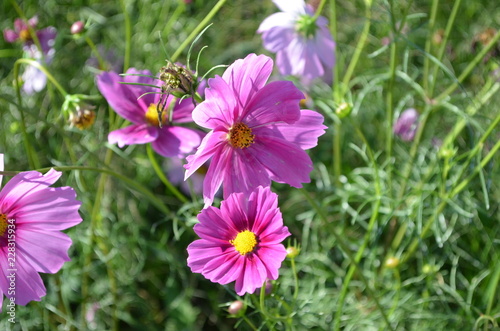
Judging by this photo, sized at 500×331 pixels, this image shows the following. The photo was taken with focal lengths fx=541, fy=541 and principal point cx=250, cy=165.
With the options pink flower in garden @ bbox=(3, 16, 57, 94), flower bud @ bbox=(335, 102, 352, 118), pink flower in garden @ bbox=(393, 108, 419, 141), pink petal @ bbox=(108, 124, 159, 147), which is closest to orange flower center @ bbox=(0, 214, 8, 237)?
pink petal @ bbox=(108, 124, 159, 147)

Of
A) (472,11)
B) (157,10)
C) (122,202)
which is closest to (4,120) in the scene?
(122,202)

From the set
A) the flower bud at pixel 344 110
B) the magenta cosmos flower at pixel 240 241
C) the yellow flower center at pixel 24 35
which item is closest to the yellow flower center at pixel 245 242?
the magenta cosmos flower at pixel 240 241

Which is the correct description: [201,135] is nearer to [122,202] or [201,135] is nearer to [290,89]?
[290,89]

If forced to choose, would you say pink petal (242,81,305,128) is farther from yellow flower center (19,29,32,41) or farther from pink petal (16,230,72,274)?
yellow flower center (19,29,32,41)

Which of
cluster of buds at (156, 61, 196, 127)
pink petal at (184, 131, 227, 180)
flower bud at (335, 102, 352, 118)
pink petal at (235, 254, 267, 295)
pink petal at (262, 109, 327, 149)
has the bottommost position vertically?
pink petal at (235, 254, 267, 295)

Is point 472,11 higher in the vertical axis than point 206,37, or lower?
lower

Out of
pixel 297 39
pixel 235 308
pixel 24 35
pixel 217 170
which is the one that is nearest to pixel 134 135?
pixel 217 170
